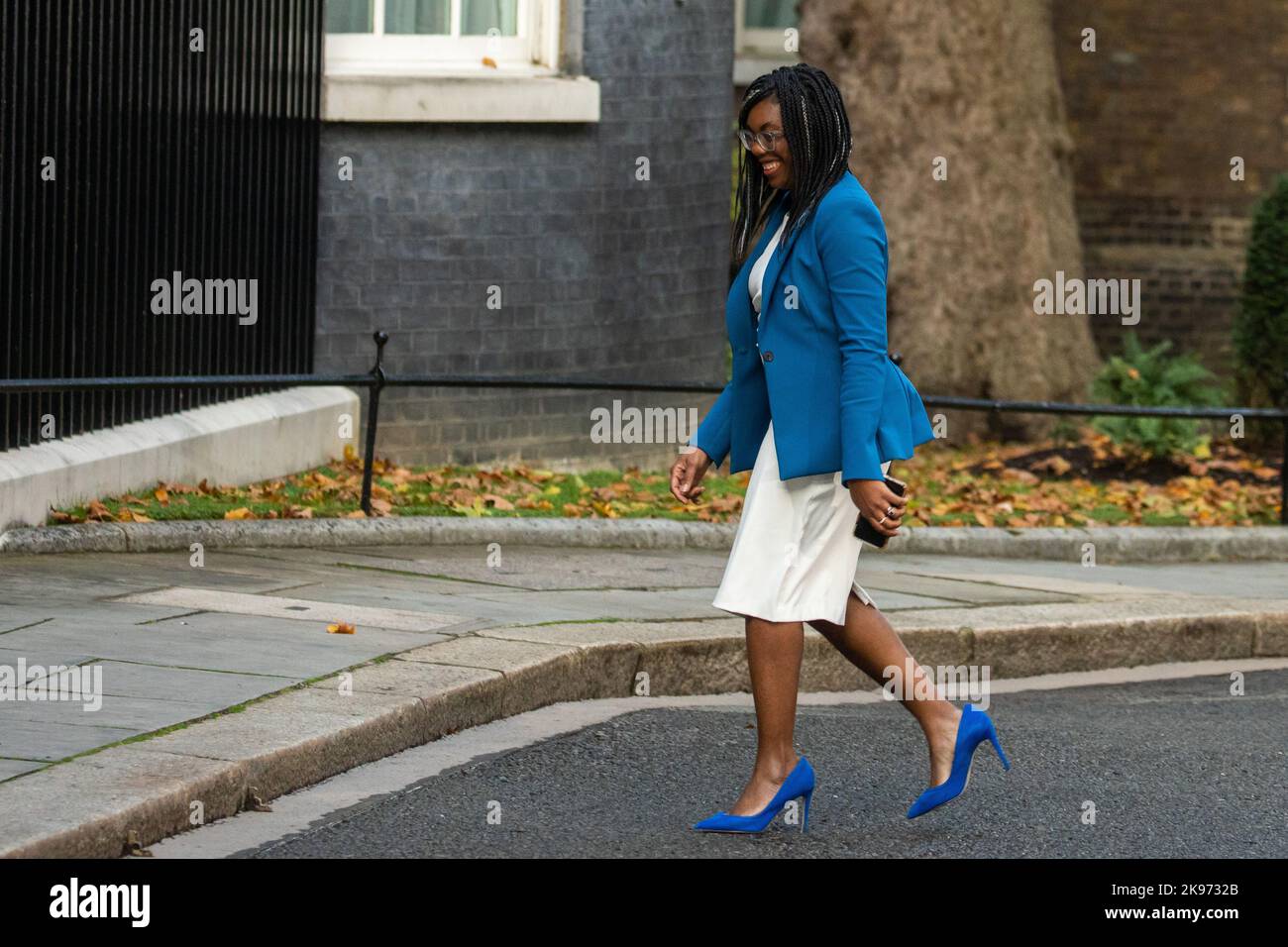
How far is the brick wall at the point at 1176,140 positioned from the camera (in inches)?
724

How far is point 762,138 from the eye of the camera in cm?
525

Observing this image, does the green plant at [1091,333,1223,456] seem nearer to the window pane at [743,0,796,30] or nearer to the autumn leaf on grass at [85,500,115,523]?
the window pane at [743,0,796,30]

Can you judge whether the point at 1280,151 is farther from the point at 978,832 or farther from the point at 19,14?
the point at 978,832

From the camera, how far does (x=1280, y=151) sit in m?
18.6

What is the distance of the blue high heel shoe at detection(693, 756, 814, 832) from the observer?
5.32 m

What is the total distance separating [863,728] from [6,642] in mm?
2700

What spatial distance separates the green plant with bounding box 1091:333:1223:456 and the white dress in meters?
8.07

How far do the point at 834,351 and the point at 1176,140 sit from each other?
14.3 meters

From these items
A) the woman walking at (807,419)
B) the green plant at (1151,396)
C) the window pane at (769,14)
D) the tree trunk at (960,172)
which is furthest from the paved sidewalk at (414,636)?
the window pane at (769,14)

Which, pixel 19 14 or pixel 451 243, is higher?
pixel 19 14

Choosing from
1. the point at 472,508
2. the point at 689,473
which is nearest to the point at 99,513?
the point at 472,508

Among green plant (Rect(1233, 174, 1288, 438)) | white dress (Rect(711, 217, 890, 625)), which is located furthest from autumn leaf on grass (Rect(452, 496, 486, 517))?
green plant (Rect(1233, 174, 1288, 438))
